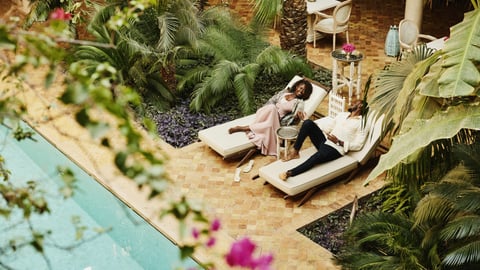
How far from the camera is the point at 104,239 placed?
1012 centimetres

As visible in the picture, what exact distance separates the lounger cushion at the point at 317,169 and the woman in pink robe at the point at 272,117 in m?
0.65

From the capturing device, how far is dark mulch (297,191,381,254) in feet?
30.7

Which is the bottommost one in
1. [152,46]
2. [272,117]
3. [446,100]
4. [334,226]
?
[334,226]

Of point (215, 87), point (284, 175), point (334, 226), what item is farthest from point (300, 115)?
point (334, 226)

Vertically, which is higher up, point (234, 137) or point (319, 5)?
point (319, 5)

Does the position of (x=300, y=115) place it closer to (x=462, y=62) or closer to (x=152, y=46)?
(x=152, y=46)

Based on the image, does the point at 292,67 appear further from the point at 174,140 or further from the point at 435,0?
the point at 435,0

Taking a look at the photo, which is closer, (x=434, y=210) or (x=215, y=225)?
(x=215, y=225)

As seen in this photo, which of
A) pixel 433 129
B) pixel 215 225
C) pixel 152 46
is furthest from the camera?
pixel 152 46

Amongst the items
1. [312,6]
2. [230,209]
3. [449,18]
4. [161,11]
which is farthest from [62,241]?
[449,18]

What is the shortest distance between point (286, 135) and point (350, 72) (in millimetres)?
2008

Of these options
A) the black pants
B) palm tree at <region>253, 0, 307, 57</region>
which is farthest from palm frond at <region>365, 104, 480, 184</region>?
palm tree at <region>253, 0, 307, 57</region>

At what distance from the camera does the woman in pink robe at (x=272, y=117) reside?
11.1 m

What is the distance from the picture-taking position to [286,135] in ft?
35.2
